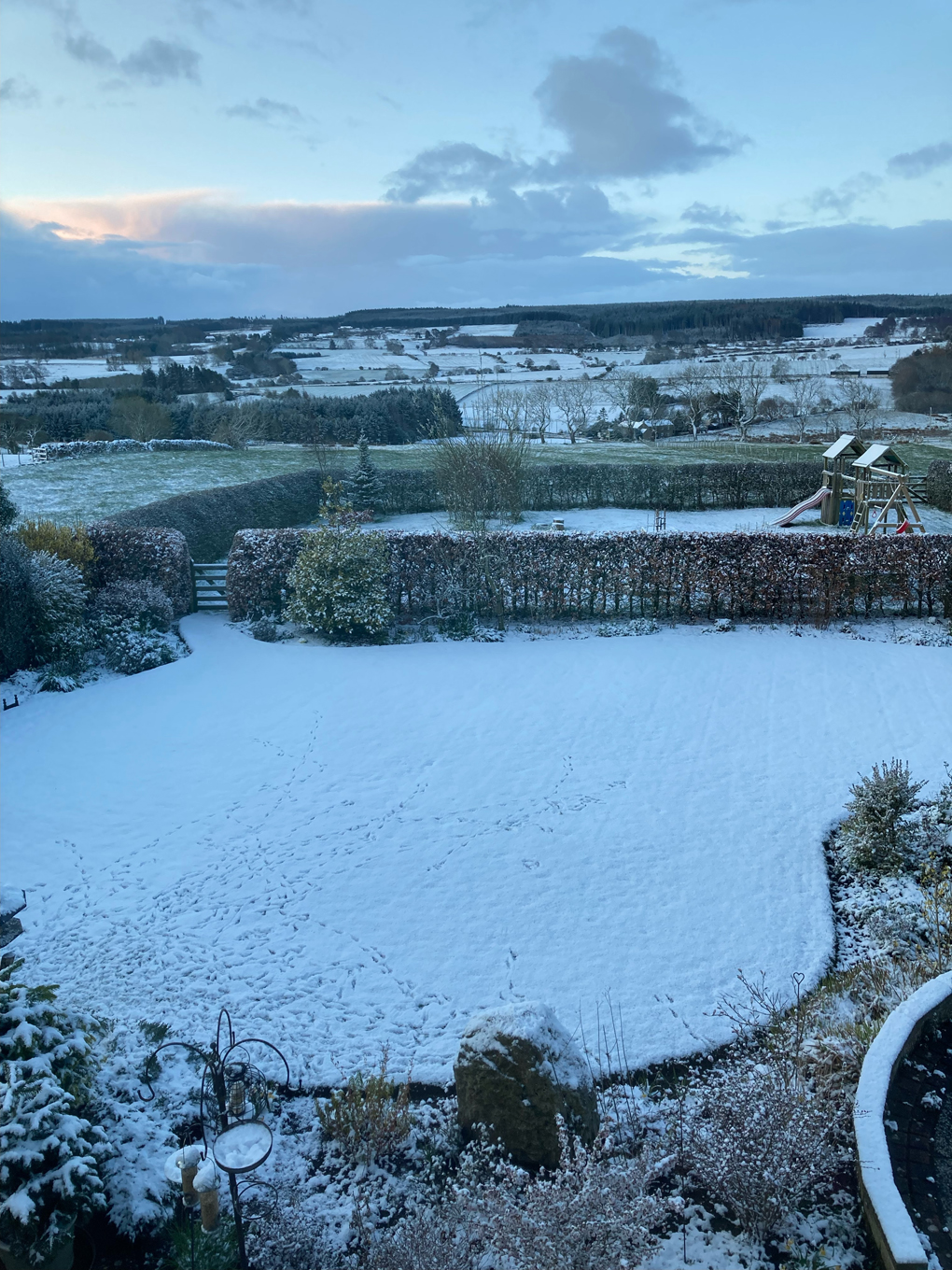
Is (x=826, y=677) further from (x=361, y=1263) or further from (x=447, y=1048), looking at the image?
(x=361, y=1263)

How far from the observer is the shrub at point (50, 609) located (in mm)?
11617

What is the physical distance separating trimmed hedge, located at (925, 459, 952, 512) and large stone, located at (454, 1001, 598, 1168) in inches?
817

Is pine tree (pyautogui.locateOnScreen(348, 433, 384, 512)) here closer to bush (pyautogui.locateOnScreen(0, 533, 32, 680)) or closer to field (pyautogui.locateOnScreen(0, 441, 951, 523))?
field (pyautogui.locateOnScreen(0, 441, 951, 523))

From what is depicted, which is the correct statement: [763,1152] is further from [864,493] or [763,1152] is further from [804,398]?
[804,398]

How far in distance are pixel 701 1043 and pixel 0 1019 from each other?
13.9 feet

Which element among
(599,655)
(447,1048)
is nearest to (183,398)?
→ (599,655)

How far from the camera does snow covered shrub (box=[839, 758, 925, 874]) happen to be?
7.09 m

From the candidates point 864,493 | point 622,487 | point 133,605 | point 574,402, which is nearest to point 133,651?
point 133,605

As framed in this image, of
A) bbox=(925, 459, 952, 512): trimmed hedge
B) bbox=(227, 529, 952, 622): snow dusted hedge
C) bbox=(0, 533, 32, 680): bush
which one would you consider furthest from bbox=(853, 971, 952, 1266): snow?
bbox=(925, 459, 952, 512): trimmed hedge

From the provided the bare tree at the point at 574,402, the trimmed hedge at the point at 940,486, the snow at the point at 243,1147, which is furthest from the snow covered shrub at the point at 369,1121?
the bare tree at the point at 574,402

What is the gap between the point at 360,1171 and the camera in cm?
456

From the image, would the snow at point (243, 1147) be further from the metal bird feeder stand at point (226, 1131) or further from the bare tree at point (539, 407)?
the bare tree at point (539, 407)

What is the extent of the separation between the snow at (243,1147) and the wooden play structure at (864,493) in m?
16.1

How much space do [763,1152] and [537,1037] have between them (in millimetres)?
1276
